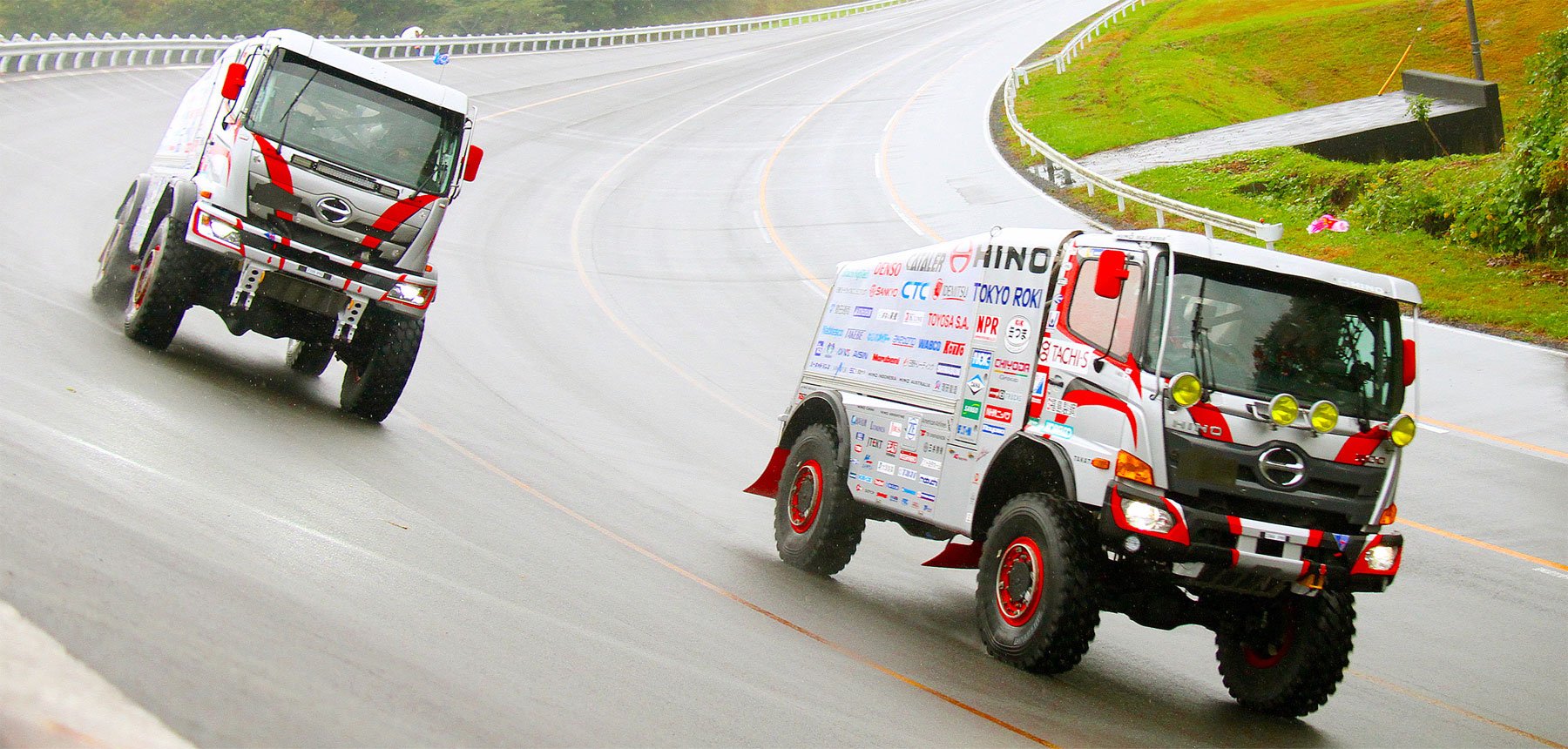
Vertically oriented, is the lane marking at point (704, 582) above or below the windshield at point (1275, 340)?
below

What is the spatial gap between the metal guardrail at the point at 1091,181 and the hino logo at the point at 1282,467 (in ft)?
6.45

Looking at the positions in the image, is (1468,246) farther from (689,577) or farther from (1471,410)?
(689,577)

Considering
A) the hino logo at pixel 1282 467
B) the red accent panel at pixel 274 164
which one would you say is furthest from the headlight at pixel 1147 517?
the red accent panel at pixel 274 164

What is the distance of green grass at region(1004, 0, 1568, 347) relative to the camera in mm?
25641

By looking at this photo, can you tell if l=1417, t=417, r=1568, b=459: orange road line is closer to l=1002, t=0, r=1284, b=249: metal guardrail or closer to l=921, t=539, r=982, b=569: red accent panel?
l=1002, t=0, r=1284, b=249: metal guardrail

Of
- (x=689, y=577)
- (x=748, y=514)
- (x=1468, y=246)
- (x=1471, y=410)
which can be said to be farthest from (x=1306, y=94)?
(x=689, y=577)

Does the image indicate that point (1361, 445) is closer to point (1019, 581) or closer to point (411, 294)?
point (1019, 581)

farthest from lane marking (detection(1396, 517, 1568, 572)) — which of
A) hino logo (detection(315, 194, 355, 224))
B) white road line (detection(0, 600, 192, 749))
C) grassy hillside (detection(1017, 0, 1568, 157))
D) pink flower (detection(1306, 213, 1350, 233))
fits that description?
grassy hillside (detection(1017, 0, 1568, 157))

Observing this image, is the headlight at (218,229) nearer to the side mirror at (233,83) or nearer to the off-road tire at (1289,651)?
the side mirror at (233,83)

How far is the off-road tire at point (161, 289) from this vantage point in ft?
41.6

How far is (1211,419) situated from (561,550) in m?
4.41

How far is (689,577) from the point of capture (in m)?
9.94

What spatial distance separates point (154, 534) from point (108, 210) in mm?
18068

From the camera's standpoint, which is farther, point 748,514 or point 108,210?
point 108,210
